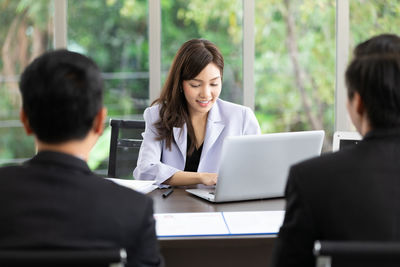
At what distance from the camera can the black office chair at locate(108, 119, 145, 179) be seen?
8.95 feet

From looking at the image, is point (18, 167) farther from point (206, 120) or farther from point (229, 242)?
point (206, 120)

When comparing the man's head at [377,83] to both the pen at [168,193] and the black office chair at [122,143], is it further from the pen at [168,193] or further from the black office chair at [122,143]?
the black office chair at [122,143]

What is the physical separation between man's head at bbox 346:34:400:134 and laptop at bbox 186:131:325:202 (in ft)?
2.56

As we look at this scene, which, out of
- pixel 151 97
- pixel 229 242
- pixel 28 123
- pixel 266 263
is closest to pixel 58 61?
pixel 28 123

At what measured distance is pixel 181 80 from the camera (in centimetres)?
271

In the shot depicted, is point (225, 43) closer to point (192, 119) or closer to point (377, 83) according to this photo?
point (192, 119)

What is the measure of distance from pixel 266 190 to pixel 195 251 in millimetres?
449

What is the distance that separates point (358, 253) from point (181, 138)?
5.69 ft

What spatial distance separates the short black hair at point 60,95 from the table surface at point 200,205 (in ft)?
2.79

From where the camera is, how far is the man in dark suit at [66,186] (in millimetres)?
1082

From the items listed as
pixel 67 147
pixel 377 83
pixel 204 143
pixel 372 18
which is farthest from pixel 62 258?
pixel 372 18

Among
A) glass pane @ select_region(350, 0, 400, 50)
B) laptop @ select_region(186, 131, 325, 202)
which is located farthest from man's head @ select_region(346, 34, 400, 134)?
glass pane @ select_region(350, 0, 400, 50)

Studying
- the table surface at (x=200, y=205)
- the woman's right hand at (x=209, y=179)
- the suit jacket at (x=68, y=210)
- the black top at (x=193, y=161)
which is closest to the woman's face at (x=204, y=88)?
the black top at (x=193, y=161)

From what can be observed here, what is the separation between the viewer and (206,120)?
278cm
